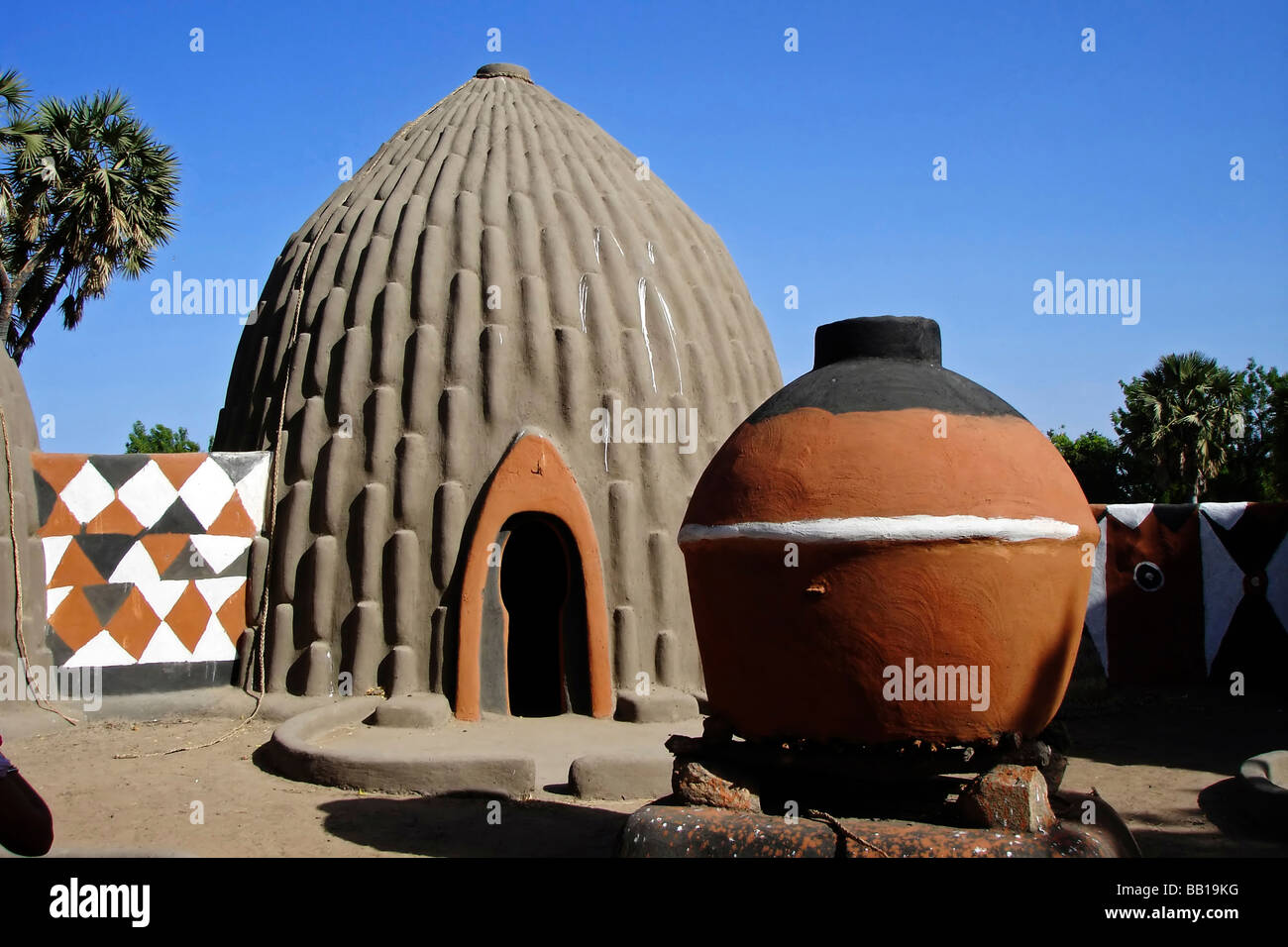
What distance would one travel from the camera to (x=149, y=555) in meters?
8.32

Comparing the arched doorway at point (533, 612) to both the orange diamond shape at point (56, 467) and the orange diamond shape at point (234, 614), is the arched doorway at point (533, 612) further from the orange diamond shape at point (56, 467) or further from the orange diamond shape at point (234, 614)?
→ the orange diamond shape at point (56, 467)

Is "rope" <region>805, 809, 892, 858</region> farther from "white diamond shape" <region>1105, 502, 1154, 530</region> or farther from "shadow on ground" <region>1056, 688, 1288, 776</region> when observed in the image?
"white diamond shape" <region>1105, 502, 1154, 530</region>

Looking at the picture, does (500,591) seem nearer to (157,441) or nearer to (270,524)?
(270,524)

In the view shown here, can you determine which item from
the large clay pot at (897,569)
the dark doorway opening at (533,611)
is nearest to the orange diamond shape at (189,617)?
the dark doorway opening at (533,611)

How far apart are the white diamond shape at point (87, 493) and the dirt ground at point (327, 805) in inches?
69.5

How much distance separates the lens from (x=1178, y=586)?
9.85 meters

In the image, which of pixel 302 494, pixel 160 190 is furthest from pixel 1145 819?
pixel 160 190

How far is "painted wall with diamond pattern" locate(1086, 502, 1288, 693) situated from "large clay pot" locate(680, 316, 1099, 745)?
7.00m

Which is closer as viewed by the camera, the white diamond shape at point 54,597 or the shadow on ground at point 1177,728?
the shadow on ground at point 1177,728

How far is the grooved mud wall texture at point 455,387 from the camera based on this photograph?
7852 mm

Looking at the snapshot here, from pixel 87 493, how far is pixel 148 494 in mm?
458

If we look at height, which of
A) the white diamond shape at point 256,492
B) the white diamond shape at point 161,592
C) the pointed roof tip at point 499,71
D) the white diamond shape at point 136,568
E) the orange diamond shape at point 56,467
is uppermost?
the pointed roof tip at point 499,71

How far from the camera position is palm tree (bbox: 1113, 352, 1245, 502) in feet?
66.1

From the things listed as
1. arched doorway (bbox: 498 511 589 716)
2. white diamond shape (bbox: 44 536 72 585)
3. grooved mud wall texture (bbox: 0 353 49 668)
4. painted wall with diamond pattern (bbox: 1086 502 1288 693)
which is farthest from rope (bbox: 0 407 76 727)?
painted wall with diamond pattern (bbox: 1086 502 1288 693)
